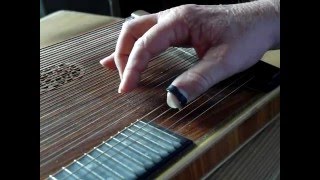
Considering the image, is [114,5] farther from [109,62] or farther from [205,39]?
[205,39]

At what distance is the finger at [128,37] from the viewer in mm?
902

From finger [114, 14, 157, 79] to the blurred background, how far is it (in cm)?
51

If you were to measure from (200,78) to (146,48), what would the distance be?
14cm

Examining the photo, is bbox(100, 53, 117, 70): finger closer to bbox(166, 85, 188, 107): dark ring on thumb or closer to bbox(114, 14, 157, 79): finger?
bbox(114, 14, 157, 79): finger

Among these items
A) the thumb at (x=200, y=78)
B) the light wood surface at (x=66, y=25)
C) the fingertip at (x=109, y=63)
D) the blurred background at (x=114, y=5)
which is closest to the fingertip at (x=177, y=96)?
the thumb at (x=200, y=78)

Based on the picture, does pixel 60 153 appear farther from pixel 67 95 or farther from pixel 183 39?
pixel 183 39

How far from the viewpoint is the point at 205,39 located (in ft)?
2.84

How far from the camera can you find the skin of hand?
0.81 metres

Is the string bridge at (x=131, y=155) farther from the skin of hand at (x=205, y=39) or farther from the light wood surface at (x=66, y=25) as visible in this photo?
the light wood surface at (x=66, y=25)

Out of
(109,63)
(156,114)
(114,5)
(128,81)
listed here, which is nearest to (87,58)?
(109,63)

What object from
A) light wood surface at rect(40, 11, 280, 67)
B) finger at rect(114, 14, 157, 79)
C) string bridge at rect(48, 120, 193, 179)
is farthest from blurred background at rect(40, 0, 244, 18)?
string bridge at rect(48, 120, 193, 179)

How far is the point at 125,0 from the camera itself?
Result: 180 centimetres
